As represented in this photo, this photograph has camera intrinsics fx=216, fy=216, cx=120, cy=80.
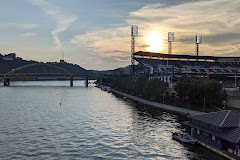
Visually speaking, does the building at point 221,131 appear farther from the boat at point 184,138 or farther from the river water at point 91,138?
the river water at point 91,138

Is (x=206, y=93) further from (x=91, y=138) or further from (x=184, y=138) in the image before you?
Answer: (x=91, y=138)

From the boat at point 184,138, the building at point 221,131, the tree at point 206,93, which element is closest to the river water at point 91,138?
the boat at point 184,138

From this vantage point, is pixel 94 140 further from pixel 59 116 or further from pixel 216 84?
pixel 216 84

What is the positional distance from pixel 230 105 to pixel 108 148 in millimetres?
65439

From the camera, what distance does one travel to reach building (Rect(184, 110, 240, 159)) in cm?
4387

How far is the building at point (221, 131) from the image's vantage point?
43.9 m

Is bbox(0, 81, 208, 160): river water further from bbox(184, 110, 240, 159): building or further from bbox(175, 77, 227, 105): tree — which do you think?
bbox(175, 77, 227, 105): tree

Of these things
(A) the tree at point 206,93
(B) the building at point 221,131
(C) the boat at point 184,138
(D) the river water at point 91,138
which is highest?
(A) the tree at point 206,93

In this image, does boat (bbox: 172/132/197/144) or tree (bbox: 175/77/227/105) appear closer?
boat (bbox: 172/132/197/144)

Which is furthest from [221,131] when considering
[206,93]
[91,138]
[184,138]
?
[206,93]

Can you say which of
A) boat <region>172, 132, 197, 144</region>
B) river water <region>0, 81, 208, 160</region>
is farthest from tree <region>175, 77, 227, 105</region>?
boat <region>172, 132, 197, 144</region>

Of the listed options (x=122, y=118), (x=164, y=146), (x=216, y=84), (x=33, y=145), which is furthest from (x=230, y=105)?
(x=33, y=145)

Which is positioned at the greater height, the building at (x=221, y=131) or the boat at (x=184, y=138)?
the building at (x=221, y=131)

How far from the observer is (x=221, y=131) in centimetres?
4662
